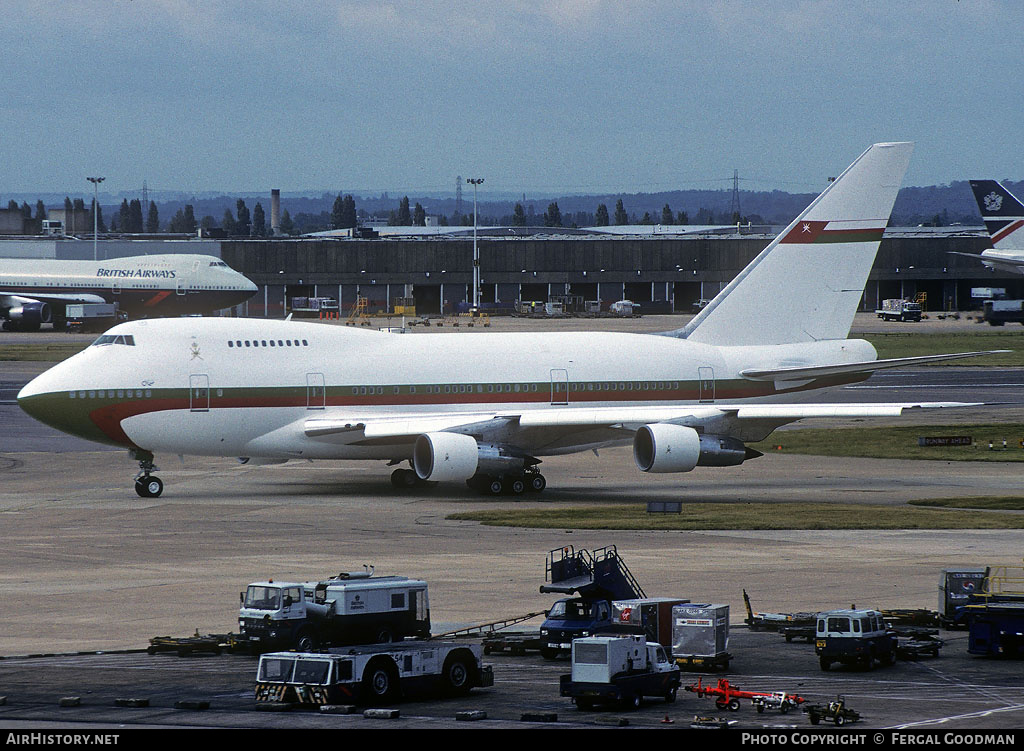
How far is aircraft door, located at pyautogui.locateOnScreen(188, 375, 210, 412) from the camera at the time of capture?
48188mm

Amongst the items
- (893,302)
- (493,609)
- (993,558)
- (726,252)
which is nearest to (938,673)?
(493,609)

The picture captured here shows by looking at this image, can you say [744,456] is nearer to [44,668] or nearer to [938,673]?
[938,673]

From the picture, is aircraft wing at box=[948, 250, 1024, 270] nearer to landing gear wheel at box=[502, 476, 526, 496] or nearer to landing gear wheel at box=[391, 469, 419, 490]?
landing gear wheel at box=[391, 469, 419, 490]

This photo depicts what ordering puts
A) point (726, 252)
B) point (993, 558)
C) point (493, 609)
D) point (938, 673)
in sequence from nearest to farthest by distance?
point (938, 673) → point (493, 609) → point (993, 558) → point (726, 252)

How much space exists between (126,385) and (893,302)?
134m

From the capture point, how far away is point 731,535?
135ft

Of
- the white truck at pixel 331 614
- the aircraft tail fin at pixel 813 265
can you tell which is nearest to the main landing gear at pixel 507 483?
the aircraft tail fin at pixel 813 265

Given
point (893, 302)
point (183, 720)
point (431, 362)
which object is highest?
point (893, 302)

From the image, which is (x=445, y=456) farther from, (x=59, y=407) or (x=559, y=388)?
(x=59, y=407)

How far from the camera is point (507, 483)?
50094mm

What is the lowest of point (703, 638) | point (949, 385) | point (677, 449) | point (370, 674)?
point (370, 674)

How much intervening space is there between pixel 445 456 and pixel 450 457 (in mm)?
184

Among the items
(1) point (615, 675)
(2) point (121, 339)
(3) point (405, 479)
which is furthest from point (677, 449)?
(1) point (615, 675)

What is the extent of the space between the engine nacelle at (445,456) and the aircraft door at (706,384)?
10082 millimetres
